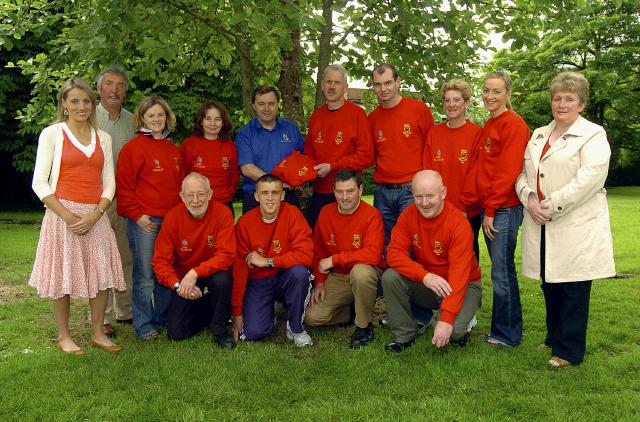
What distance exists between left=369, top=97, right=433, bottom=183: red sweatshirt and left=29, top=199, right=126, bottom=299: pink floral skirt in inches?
104

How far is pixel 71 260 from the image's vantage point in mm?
4898

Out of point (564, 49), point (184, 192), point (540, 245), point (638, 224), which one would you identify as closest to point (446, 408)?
point (540, 245)

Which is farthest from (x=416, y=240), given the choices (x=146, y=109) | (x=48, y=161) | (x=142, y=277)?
(x=48, y=161)

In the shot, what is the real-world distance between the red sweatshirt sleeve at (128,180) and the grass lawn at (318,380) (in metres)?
1.21

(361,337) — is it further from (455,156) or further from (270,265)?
(455,156)

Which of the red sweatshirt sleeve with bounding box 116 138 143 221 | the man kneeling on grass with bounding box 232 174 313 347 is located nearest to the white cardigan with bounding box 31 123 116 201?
the red sweatshirt sleeve with bounding box 116 138 143 221

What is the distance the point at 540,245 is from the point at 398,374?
1508mm

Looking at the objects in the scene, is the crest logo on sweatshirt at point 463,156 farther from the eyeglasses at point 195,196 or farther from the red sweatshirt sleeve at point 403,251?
the eyeglasses at point 195,196

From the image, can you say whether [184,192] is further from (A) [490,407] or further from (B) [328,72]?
(A) [490,407]

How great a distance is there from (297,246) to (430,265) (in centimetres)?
120

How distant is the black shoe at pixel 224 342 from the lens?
5.19 m

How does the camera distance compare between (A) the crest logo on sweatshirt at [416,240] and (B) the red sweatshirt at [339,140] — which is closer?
(A) the crest logo on sweatshirt at [416,240]

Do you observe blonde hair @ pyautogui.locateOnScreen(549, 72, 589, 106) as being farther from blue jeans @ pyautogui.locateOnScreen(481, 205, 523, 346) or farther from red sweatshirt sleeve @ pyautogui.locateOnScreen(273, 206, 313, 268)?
red sweatshirt sleeve @ pyautogui.locateOnScreen(273, 206, 313, 268)

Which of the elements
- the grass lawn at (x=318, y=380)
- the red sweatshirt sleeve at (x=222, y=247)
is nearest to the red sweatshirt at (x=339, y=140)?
the red sweatshirt sleeve at (x=222, y=247)
